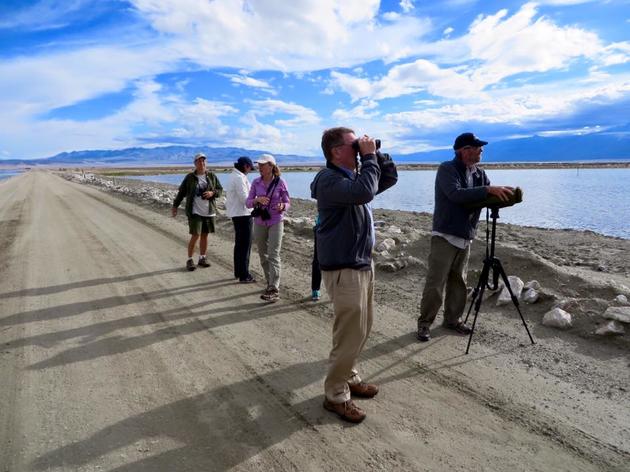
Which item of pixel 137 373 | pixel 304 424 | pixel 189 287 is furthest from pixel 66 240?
→ pixel 304 424

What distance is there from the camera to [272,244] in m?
6.49

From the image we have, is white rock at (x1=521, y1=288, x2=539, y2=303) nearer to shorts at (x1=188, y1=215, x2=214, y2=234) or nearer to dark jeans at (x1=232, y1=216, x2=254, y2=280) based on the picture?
dark jeans at (x1=232, y1=216, x2=254, y2=280)

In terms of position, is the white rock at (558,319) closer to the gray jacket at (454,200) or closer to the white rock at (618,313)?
the white rock at (618,313)

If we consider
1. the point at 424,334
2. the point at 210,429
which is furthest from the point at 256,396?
the point at 424,334

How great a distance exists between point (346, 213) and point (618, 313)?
12.4 ft

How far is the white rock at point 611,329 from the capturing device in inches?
184

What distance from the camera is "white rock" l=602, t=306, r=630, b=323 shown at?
15.6 ft

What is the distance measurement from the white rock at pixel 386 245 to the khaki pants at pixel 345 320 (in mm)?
5615

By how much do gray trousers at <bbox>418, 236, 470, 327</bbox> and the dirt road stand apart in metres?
0.32

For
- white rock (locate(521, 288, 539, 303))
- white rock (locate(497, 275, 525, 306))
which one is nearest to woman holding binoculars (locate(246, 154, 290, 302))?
white rock (locate(497, 275, 525, 306))

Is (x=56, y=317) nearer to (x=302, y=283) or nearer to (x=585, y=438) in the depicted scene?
(x=302, y=283)

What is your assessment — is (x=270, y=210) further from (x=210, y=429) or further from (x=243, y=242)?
(x=210, y=429)

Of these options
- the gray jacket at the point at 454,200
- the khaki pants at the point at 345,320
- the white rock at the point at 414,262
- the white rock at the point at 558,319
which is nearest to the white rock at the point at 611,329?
the white rock at the point at 558,319

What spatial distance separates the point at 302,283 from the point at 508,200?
13.1ft
